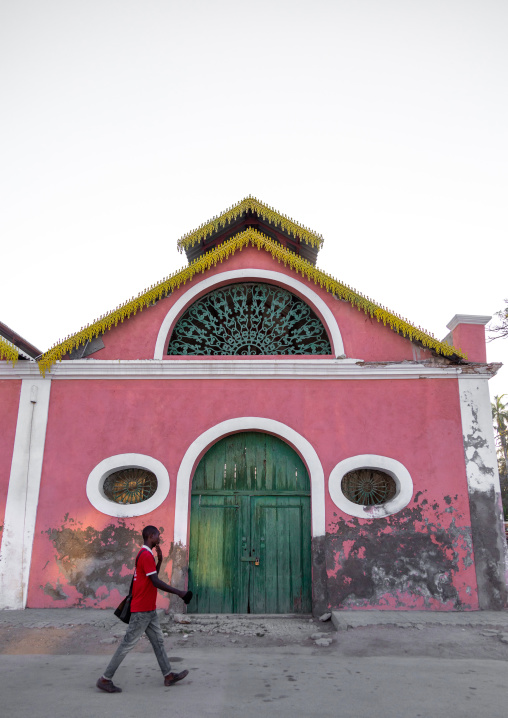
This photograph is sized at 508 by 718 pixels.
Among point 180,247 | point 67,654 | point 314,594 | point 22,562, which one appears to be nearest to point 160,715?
point 67,654

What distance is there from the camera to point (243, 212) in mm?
8859

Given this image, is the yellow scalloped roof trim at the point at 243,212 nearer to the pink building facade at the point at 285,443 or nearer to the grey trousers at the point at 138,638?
the pink building facade at the point at 285,443

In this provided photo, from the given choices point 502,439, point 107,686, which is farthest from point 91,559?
point 502,439

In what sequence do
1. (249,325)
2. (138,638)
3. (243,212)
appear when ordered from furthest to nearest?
1. (243,212)
2. (249,325)
3. (138,638)

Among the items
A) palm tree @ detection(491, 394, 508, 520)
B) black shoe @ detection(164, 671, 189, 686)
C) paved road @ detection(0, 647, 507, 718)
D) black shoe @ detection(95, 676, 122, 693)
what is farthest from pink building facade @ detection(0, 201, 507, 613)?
palm tree @ detection(491, 394, 508, 520)

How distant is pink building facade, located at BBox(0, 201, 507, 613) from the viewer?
7027 mm

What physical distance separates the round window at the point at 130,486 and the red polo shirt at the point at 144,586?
10.5 feet

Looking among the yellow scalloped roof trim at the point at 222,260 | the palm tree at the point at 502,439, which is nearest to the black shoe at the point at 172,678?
the yellow scalloped roof trim at the point at 222,260

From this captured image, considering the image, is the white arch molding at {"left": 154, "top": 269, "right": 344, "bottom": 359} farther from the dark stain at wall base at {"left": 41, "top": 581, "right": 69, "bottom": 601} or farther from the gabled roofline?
the dark stain at wall base at {"left": 41, "top": 581, "right": 69, "bottom": 601}

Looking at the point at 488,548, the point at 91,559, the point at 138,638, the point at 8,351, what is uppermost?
the point at 8,351

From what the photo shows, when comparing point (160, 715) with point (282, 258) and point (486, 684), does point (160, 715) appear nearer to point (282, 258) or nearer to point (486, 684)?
point (486, 684)

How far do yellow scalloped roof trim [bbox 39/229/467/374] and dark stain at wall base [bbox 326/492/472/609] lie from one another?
240 cm

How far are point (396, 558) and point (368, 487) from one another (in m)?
1.01

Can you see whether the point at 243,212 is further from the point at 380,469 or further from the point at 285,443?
the point at 380,469
